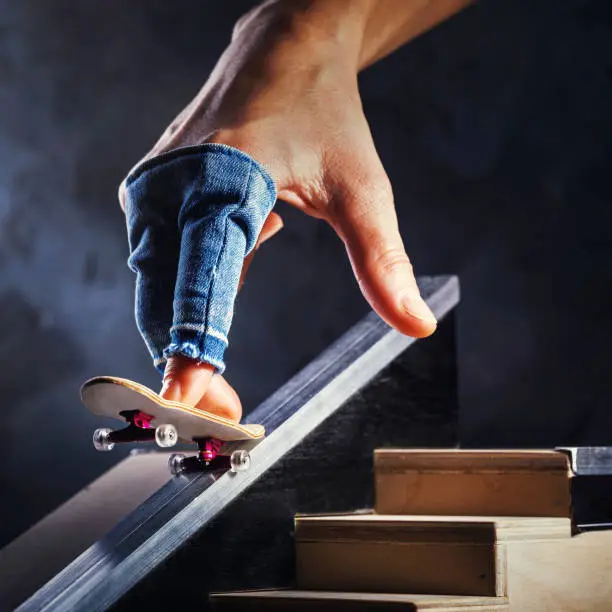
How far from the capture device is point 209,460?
2.20 m

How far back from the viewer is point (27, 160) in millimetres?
4809

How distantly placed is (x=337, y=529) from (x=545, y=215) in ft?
9.05

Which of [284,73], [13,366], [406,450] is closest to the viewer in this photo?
[284,73]

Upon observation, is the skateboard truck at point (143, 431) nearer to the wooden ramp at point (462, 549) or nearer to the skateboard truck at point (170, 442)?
the skateboard truck at point (170, 442)

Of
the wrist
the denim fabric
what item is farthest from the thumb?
the wrist

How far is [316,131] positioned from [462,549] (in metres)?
0.93

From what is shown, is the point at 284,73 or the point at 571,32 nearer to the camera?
the point at 284,73

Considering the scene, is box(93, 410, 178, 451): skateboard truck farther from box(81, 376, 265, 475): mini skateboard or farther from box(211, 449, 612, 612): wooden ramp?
box(211, 449, 612, 612): wooden ramp

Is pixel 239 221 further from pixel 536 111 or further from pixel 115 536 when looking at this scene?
pixel 536 111

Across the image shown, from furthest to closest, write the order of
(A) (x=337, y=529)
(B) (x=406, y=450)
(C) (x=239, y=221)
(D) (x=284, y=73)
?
(B) (x=406, y=450) → (A) (x=337, y=529) → (D) (x=284, y=73) → (C) (x=239, y=221)

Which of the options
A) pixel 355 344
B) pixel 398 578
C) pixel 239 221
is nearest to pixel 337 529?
pixel 398 578

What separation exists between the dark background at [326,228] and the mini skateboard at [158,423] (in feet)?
8.88

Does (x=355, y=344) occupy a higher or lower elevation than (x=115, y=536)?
higher

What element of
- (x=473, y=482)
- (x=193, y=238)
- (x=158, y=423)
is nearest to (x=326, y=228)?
(x=473, y=482)
